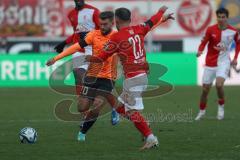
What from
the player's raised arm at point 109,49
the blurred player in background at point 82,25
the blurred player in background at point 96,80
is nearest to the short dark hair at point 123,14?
the player's raised arm at point 109,49

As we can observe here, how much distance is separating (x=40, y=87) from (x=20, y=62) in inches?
49.2

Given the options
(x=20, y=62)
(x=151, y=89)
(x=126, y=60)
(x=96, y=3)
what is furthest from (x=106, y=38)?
(x=96, y=3)

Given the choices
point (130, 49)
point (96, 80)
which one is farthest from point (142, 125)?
point (96, 80)

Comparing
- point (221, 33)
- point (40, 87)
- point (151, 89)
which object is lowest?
point (40, 87)

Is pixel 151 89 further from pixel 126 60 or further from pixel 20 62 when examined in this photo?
pixel 20 62

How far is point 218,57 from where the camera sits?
18.1 meters

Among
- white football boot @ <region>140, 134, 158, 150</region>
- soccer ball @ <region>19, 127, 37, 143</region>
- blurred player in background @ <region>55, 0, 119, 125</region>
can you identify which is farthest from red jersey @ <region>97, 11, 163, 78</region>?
blurred player in background @ <region>55, 0, 119, 125</region>

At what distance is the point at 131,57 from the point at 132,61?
66mm

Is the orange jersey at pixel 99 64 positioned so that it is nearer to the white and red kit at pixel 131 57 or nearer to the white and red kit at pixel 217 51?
the white and red kit at pixel 131 57

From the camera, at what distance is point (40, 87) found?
3050 centimetres

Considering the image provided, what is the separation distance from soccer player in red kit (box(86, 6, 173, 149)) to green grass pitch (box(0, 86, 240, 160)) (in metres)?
0.43

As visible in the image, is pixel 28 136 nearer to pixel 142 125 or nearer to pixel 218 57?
pixel 142 125

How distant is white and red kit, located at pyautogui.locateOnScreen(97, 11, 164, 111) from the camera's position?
12.0 m

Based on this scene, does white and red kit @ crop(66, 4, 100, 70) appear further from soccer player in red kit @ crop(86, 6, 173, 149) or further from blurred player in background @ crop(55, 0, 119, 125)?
soccer player in red kit @ crop(86, 6, 173, 149)
